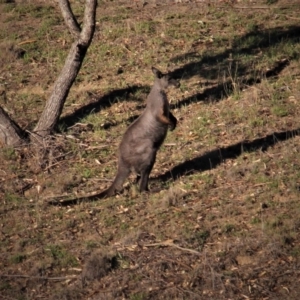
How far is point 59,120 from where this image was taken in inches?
483

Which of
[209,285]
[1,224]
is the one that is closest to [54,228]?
[1,224]

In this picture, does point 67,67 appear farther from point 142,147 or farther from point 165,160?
point 142,147

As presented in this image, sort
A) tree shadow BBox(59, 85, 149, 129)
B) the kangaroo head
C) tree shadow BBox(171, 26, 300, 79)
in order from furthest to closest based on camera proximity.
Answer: tree shadow BBox(171, 26, 300, 79), tree shadow BBox(59, 85, 149, 129), the kangaroo head

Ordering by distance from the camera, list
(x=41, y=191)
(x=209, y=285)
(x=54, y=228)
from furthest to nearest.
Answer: (x=41, y=191), (x=54, y=228), (x=209, y=285)

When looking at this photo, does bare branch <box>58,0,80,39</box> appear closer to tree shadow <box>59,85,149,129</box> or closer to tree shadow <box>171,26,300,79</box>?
tree shadow <box>59,85,149,129</box>

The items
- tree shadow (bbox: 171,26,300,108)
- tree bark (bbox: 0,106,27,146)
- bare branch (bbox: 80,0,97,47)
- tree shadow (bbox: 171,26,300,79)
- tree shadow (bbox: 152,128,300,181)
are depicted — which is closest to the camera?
tree shadow (bbox: 152,128,300,181)

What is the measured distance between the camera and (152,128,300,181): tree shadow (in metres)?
10.2

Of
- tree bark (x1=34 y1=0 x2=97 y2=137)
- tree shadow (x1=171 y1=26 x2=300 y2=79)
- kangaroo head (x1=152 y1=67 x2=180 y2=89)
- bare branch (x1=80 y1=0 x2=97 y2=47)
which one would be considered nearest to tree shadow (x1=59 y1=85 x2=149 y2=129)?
tree bark (x1=34 y1=0 x2=97 y2=137)

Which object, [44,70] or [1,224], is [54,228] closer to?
[1,224]

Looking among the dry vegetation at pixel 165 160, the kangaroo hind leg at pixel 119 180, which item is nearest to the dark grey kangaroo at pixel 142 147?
the kangaroo hind leg at pixel 119 180

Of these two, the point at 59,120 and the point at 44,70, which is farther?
the point at 44,70

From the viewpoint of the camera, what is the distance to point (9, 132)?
1124 cm

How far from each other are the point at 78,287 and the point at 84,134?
4.24m

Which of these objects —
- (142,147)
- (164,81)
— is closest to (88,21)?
(164,81)
